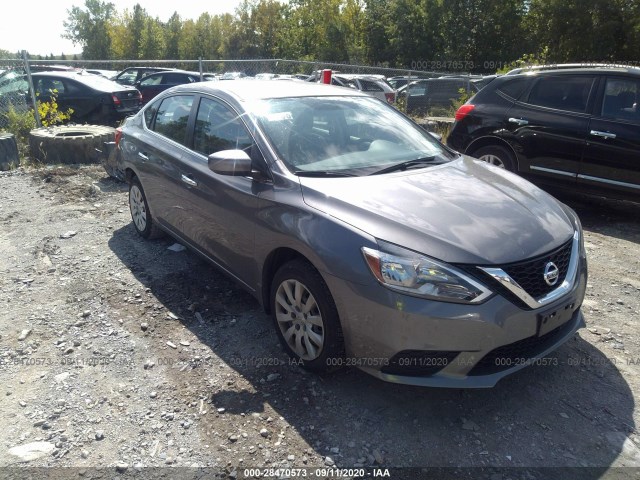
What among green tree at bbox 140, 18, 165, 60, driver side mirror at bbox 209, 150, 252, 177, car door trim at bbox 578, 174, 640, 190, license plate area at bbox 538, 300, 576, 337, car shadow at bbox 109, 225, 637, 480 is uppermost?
green tree at bbox 140, 18, 165, 60

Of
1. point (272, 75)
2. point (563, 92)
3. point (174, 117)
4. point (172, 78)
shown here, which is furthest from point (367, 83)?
point (174, 117)

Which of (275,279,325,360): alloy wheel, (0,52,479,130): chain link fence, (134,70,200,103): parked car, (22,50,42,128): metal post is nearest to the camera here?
(275,279,325,360): alloy wheel

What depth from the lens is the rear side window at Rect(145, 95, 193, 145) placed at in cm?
447

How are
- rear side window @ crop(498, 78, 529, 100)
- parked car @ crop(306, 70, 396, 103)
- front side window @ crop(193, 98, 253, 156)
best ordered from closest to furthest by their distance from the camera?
front side window @ crop(193, 98, 253, 156)
rear side window @ crop(498, 78, 529, 100)
parked car @ crop(306, 70, 396, 103)

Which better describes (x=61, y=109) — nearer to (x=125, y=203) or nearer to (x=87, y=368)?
(x=125, y=203)

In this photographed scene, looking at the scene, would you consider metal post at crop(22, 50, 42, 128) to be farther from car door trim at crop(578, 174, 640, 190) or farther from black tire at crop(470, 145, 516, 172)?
car door trim at crop(578, 174, 640, 190)

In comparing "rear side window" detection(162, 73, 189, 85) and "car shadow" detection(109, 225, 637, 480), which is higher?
"rear side window" detection(162, 73, 189, 85)

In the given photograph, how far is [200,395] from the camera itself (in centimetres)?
307

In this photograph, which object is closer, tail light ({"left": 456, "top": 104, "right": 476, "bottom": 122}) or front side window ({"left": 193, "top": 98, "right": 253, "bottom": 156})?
front side window ({"left": 193, "top": 98, "right": 253, "bottom": 156})

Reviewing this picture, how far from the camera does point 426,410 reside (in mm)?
2936

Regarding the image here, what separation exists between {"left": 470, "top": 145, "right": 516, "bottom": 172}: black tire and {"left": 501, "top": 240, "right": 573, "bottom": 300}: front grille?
13.1 feet

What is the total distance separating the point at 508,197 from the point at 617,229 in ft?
11.2

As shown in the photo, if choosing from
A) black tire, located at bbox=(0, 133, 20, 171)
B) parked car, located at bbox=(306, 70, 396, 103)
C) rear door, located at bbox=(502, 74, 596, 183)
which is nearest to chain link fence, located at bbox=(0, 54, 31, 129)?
black tire, located at bbox=(0, 133, 20, 171)

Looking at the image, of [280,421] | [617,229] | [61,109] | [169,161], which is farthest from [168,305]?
[61,109]
